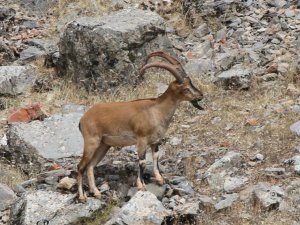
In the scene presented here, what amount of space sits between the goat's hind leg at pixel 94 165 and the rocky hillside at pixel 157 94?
0.53 feet

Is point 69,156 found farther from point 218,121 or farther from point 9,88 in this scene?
point 9,88

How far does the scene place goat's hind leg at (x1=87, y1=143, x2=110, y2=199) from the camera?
410 inches

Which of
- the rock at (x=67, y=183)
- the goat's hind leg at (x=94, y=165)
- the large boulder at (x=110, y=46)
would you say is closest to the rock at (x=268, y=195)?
the goat's hind leg at (x=94, y=165)

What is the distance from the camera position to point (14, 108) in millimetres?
14695

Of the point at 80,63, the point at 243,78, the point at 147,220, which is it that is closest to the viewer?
the point at 147,220

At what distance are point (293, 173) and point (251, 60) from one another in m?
4.51

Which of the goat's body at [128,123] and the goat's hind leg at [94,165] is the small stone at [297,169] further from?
the goat's hind leg at [94,165]

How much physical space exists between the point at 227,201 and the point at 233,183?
604 mm

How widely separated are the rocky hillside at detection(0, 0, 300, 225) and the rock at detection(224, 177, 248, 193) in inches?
1.0

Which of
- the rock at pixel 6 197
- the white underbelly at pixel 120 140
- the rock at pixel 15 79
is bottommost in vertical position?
the rock at pixel 15 79

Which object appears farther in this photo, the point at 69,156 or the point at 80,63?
the point at 80,63

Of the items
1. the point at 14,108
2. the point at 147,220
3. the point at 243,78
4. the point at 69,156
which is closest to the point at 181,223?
the point at 147,220

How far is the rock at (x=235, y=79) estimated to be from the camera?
13.8 meters

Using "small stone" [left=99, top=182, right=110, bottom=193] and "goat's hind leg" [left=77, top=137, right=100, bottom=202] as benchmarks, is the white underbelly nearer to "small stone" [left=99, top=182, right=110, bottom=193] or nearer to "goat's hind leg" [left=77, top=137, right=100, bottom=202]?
"goat's hind leg" [left=77, top=137, right=100, bottom=202]
